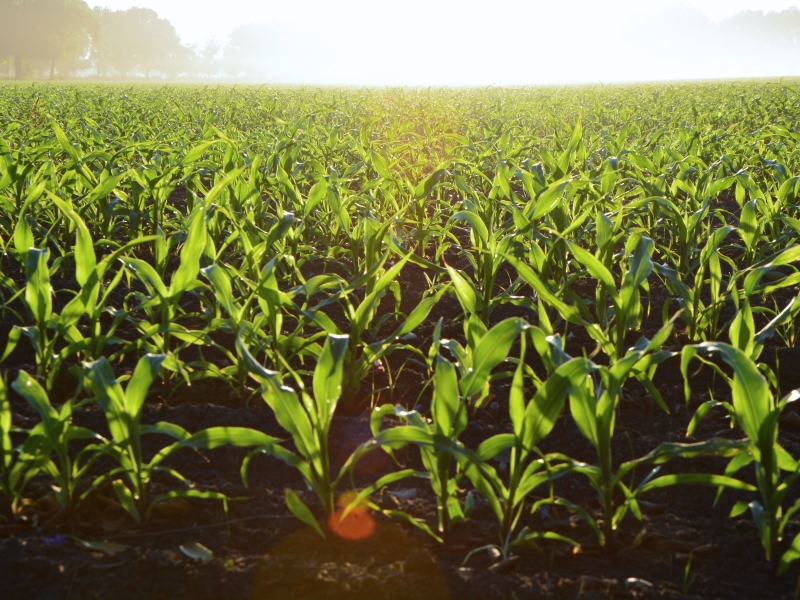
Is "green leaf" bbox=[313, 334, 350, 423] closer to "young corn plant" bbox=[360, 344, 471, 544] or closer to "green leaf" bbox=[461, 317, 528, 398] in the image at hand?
"young corn plant" bbox=[360, 344, 471, 544]

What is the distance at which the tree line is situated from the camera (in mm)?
61844

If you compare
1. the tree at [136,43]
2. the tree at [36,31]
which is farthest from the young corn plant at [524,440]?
the tree at [136,43]

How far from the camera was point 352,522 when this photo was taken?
1.56 m

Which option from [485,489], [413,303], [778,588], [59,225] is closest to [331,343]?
[485,489]

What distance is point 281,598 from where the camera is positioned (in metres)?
1.32

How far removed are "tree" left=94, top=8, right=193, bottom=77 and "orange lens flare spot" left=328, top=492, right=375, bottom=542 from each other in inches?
3798

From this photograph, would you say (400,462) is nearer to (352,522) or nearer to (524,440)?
(352,522)

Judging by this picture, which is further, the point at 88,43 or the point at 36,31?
the point at 88,43

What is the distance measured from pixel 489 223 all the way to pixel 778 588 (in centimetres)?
207

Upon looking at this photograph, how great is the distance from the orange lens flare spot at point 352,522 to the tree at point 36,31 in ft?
227

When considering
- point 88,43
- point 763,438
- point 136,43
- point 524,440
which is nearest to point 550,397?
point 524,440

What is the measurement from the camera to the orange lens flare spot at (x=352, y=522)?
1513 mm

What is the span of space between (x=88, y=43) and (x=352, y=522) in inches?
3388

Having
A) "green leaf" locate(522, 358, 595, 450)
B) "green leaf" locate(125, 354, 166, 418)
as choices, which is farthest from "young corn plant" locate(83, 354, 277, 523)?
"green leaf" locate(522, 358, 595, 450)
